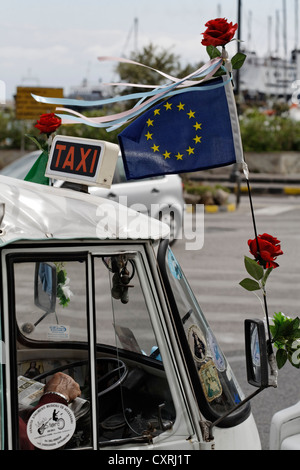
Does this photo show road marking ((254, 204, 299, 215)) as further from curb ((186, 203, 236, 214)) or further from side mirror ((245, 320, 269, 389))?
side mirror ((245, 320, 269, 389))

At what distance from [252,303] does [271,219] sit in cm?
931

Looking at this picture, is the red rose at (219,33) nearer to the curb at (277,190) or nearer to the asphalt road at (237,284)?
the asphalt road at (237,284)

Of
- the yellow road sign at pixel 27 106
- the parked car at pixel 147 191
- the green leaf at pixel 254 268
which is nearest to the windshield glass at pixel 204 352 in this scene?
the green leaf at pixel 254 268

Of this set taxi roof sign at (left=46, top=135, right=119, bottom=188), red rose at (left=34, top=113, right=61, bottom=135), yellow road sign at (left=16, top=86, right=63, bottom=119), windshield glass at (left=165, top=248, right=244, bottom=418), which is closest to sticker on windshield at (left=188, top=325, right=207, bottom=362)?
windshield glass at (left=165, top=248, right=244, bottom=418)

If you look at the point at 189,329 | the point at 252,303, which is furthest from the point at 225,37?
the point at 252,303

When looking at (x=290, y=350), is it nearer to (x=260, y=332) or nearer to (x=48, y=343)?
(x=260, y=332)

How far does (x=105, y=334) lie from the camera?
11.4 feet

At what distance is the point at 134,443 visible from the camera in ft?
9.84

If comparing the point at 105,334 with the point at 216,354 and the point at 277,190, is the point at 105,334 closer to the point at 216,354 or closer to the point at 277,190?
the point at 216,354

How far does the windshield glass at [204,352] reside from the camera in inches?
122

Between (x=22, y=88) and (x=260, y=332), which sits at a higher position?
(x=22, y=88)

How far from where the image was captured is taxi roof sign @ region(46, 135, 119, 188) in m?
3.40

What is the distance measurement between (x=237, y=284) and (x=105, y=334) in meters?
7.91

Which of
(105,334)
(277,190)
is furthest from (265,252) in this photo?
(277,190)
